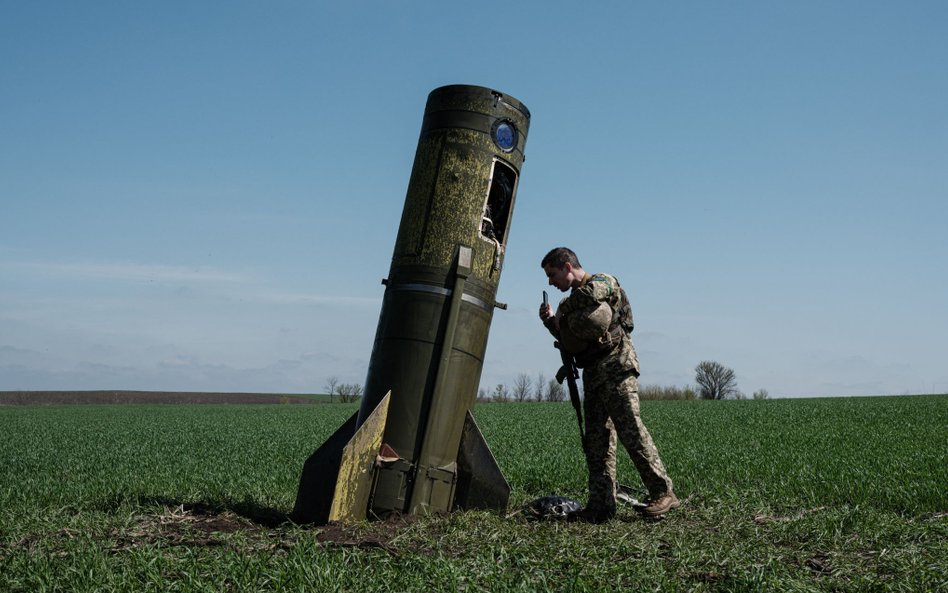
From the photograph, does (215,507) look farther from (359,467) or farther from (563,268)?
(563,268)

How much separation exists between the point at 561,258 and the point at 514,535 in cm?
251

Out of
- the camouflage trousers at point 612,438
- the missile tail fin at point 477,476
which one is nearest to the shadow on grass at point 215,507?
the missile tail fin at point 477,476

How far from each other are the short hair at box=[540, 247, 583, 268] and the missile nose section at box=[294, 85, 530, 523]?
0.52 m

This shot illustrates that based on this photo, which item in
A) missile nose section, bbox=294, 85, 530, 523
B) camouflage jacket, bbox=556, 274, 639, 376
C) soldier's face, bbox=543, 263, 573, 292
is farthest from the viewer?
soldier's face, bbox=543, 263, 573, 292

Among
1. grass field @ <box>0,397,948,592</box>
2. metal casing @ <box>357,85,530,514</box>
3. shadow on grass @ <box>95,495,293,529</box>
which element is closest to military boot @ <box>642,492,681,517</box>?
grass field @ <box>0,397,948,592</box>

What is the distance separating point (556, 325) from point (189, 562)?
370 centimetres

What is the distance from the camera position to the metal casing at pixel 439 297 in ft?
22.9

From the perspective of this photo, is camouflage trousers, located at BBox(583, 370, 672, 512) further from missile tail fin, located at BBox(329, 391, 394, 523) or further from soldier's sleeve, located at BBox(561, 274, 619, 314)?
missile tail fin, located at BBox(329, 391, 394, 523)

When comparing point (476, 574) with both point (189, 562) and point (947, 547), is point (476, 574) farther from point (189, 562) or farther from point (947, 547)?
point (947, 547)

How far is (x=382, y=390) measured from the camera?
705 centimetres

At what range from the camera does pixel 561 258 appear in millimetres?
7180

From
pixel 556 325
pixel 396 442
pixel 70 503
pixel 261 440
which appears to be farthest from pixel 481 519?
pixel 261 440

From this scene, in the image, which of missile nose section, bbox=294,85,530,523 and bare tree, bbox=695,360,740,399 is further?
bare tree, bbox=695,360,740,399

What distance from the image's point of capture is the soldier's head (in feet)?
23.5
